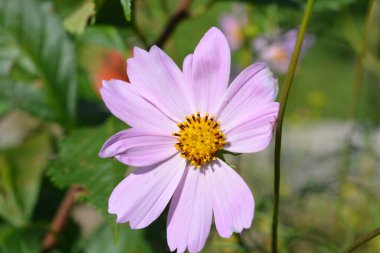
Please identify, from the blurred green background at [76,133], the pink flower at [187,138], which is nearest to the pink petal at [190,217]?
the pink flower at [187,138]

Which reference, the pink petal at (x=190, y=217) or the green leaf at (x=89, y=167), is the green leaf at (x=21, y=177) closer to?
the green leaf at (x=89, y=167)

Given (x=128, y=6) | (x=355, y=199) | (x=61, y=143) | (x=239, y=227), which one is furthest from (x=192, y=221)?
(x=355, y=199)

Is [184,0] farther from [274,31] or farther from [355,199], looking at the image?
[355,199]

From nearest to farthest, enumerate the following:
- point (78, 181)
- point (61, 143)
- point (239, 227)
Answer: point (239, 227) < point (78, 181) < point (61, 143)

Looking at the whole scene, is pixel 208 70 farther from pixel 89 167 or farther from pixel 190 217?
pixel 89 167

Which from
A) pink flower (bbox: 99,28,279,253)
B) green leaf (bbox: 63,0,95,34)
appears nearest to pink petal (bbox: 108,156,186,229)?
pink flower (bbox: 99,28,279,253)

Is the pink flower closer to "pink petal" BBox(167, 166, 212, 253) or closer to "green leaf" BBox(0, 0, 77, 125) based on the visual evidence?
"pink petal" BBox(167, 166, 212, 253)

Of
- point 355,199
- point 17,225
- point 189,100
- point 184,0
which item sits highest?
point 184,0
